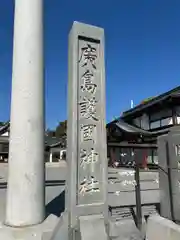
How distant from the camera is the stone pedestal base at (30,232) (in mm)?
4082

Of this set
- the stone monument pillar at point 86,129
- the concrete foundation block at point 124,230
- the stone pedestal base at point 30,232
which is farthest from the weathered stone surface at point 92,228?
the stone pedestal base at point 30,232

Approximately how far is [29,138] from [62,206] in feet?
8.53

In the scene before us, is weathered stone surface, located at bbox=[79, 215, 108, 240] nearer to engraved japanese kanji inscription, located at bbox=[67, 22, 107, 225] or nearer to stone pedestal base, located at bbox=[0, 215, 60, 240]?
engraved japanese kanji inscription, located at bbox=[67, 22, 107, 225]

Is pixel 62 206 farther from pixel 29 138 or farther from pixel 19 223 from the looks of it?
pixel 29 138

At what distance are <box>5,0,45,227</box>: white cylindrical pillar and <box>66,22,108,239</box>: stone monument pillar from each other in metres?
1.17

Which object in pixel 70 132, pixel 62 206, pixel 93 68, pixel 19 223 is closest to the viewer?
pixel 70 132

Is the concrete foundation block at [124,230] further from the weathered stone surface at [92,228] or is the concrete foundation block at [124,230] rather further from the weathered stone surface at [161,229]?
the weathered stone surface at [161,229]

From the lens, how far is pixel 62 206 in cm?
651

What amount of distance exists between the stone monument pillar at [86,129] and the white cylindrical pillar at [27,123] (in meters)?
1.17

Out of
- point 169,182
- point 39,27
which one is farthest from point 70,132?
point 39,27

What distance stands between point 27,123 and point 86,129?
1.48 meters

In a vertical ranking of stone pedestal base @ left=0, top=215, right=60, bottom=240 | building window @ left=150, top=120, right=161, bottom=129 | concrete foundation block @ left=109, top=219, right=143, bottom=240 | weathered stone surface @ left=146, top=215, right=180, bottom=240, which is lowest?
stone pedestal base @ left=0, top=215, right=60, bottom=240

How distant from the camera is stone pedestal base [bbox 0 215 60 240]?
13.4 ft

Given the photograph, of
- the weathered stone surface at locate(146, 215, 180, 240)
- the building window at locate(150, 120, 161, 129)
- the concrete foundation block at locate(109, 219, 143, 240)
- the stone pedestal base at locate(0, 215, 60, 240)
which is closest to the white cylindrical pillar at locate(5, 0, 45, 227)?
the stone pedestal base at locate(0, 215, 60, 240)
